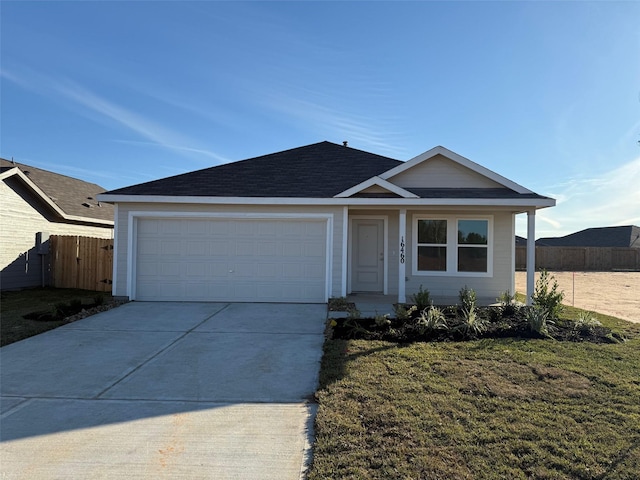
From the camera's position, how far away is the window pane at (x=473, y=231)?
11219mm

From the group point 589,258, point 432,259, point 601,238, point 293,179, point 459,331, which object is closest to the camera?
point 459,331

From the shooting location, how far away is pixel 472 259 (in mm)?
11227

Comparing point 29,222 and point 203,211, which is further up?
point 203,211

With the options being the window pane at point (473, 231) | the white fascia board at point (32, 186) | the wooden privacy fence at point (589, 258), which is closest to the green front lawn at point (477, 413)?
the window pane at point (473, 231)

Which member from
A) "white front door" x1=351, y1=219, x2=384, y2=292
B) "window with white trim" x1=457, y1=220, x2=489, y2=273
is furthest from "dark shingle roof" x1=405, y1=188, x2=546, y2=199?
"white front door" x1=351, y1=219, x2=384, y2=292

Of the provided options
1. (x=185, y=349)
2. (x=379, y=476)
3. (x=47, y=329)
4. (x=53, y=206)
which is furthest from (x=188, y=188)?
(x=379, y=476)

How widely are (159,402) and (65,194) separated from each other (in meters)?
16.8

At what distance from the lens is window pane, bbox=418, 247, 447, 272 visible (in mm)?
11320

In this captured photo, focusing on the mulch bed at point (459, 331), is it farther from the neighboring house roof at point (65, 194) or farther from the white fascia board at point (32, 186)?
the neighboring house roof at point (65, 194)

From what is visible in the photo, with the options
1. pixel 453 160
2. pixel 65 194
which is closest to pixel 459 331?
pixel 453 160

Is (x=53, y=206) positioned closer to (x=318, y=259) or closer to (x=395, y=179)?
(x=318, y=259)

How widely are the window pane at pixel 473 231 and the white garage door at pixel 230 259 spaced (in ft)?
13.3

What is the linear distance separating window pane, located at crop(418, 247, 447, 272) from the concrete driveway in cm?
493

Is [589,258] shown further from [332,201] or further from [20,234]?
[20,234]
